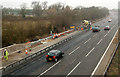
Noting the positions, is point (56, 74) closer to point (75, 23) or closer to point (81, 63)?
point (81, 63)

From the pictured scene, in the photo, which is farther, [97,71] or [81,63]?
[81,63]

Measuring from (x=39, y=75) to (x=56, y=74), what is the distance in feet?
5.57

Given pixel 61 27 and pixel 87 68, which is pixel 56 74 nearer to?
pixel 87 68

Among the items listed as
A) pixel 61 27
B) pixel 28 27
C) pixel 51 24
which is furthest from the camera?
pixel 61 27

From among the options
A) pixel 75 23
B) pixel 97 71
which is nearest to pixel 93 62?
pixel 97 71

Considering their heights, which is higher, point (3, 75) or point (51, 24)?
point (51, 24)

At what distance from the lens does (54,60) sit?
18203 mm

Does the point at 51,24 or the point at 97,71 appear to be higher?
the point at 51,24

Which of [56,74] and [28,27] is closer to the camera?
[56,74]

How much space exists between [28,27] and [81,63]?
1991 cm

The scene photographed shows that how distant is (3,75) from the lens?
47.0 ft

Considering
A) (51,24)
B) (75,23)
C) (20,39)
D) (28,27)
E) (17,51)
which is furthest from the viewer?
(75,23)

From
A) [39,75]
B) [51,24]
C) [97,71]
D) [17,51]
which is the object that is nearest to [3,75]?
[39,75]

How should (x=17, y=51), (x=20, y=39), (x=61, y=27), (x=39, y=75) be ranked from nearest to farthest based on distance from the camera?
(x=39, y=75)
(x=17, y=51)
(x=20, y=39)
(x=61, y=27)
